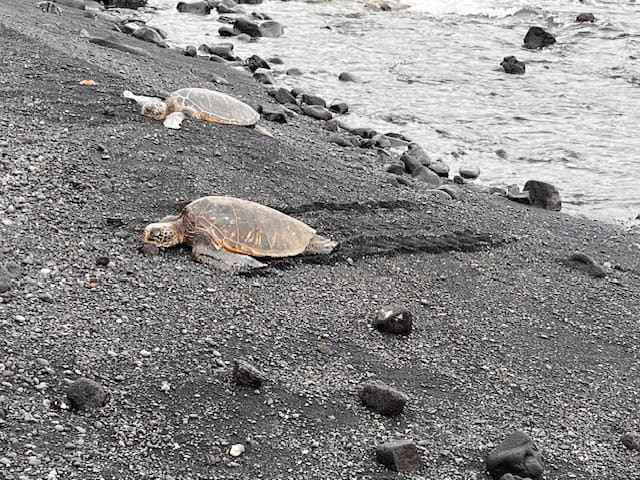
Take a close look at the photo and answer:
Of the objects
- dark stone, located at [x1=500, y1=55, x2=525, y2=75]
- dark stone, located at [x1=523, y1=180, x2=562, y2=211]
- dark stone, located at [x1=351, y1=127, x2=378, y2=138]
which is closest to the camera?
dark stone, located at [x1=523, y1=180, x2=562, y2=211]

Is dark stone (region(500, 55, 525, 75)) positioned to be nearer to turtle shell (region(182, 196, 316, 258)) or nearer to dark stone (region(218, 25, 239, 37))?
dark stone (region(218, 25, 239, 37))

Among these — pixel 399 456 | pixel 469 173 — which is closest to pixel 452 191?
pixel 469 173

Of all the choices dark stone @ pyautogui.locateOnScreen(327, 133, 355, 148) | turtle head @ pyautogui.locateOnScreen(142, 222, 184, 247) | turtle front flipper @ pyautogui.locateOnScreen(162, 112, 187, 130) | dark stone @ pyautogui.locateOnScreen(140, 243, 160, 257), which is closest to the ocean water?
dark stone @ pyautogui.locateOnScreen(327, 133, 355, 148)

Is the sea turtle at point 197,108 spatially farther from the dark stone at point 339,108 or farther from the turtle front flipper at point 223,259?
the dark stone at point 339,108

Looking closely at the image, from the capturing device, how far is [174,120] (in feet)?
23.3

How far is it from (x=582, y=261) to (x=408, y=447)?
3311 millimetres

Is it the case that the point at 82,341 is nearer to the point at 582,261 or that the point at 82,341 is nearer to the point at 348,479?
the point at 348,479

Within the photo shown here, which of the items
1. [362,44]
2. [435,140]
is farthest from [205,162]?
[362,44]

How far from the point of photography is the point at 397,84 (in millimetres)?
12398

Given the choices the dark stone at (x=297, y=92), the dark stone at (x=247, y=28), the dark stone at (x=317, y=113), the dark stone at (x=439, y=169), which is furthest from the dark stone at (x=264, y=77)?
the dark stone at (x=439, y=169)

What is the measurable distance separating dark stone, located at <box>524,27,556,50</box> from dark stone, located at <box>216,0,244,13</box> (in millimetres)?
5835

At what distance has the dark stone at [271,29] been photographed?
48.9ft

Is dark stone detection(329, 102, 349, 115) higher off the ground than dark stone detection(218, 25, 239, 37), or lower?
lower

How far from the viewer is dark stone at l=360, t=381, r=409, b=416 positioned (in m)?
4.01
